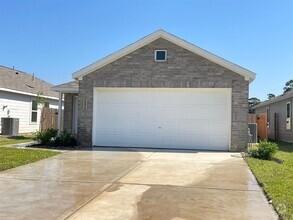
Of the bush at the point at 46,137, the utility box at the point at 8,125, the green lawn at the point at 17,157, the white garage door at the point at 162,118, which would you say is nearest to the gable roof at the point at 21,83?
Result: the utility box at the point at 8,125

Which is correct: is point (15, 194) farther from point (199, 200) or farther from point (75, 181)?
point (199, 200)

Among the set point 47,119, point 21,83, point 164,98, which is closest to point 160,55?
point 164,98

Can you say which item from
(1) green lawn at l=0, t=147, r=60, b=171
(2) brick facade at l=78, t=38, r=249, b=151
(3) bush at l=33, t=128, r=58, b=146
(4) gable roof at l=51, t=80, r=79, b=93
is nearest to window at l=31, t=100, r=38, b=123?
(4) gable roof at l=51, t=80, r=79, b=93

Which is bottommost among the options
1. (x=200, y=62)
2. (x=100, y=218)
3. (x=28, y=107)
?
(x=100, y=218)

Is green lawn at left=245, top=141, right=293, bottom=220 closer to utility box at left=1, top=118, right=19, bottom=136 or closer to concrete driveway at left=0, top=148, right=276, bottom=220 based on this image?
concrete driveway at left=0, top=148, right=276, bottom=220

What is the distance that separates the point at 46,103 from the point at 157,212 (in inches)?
890

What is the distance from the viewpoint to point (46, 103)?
2659 centimetres

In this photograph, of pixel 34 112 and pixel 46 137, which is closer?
pixel 46 137

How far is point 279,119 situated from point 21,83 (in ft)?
58.9

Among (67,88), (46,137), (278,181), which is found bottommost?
(278,181)

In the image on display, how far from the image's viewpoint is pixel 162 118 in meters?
15.5

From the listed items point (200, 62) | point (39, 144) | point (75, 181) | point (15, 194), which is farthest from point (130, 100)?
point (15, 194)

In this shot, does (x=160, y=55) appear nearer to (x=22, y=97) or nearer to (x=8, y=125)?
(x=8, y=125)

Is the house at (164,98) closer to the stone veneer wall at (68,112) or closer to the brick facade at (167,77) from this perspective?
the brick facade at (167,77)
